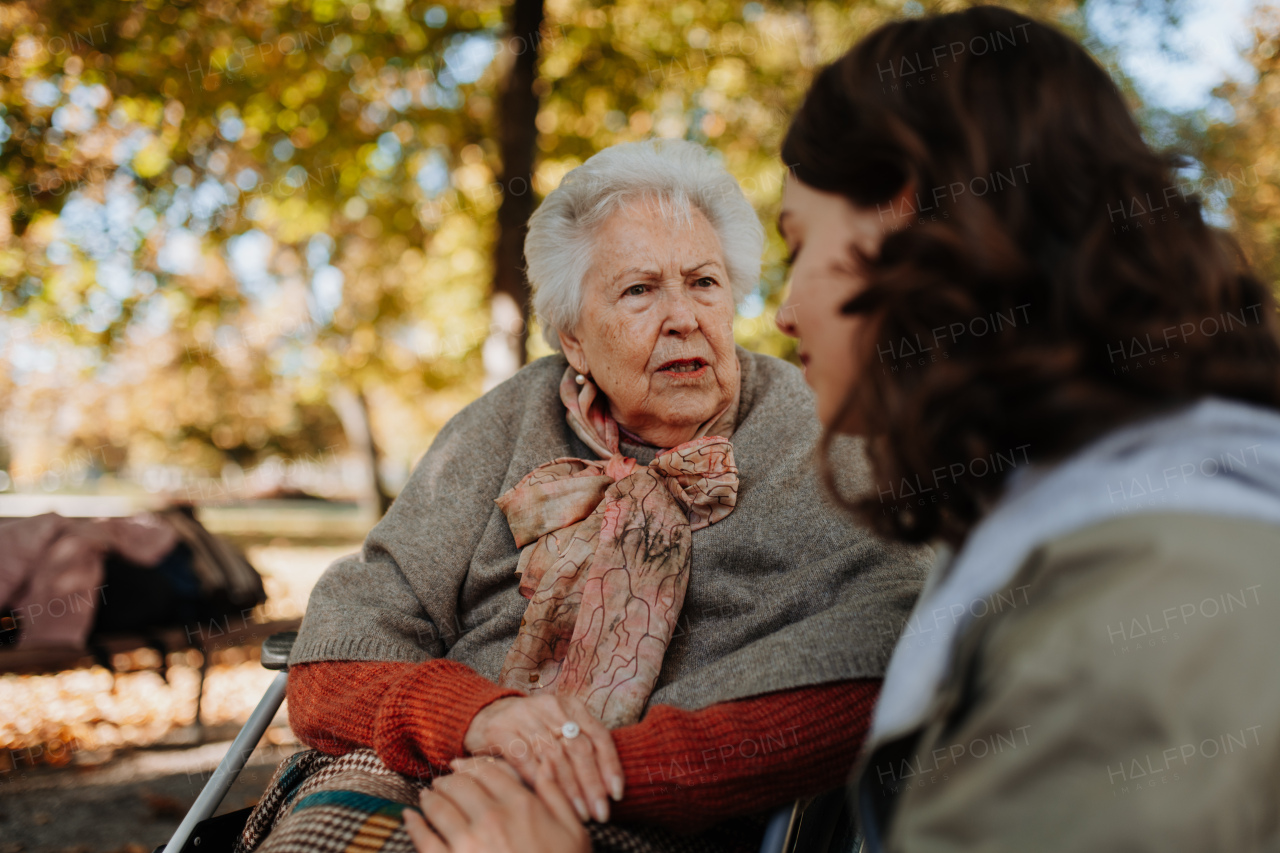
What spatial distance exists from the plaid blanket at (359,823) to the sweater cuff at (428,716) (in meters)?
0.06

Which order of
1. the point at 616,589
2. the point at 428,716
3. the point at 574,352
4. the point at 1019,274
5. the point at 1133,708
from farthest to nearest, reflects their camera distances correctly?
the point at 574,352
the point at 616,589
the point at 428,716
the point at 1019,274
the point at 1133,708

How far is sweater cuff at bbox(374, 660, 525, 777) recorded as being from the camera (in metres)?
1.57

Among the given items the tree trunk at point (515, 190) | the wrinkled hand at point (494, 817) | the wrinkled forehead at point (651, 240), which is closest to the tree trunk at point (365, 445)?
the tree trunk at point (515, 190)

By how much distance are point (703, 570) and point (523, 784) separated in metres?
0.64

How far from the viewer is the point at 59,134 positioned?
5.30 m

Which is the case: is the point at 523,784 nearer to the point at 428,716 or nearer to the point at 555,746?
Answer: the point at 555,746

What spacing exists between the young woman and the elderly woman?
0.45 m

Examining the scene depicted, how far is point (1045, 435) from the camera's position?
36.9 inches

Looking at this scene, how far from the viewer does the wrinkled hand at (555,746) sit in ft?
4.68

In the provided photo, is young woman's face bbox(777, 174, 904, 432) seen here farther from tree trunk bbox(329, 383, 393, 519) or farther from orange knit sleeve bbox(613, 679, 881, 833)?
tree trunk bbox(329, 383, 393, 519)

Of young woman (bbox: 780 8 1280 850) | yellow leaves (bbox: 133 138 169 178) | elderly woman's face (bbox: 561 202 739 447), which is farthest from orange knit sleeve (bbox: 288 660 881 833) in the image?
yellow leaves (bbox: 133 138 169 178)

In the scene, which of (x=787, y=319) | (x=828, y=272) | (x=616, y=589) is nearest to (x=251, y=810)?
(x=616, y=589)

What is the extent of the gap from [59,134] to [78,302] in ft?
7.17

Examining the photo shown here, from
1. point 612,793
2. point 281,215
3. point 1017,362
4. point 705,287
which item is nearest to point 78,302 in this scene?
point 281,215
